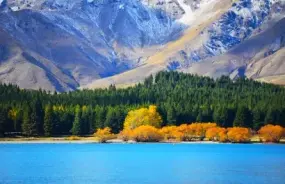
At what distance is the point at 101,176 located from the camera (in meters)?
119

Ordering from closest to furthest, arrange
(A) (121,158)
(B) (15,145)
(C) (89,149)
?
(A) (121,158), (C) (89,149), (B) (15,145)

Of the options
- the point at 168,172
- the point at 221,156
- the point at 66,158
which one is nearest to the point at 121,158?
the point at 66,158

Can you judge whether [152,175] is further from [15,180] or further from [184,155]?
[184,155]

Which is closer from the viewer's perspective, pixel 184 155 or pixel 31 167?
pixel 31 167

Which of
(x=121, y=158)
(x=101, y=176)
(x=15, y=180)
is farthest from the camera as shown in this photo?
(x=121, y=158)

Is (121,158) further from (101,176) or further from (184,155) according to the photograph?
(101,176)

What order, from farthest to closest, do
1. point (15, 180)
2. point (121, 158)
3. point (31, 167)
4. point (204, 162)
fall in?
point (121, 158) < point (204, 162) < point (31, 167) < point (15, 180)

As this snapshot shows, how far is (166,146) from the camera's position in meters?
198

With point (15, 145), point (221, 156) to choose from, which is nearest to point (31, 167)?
point (221, 156)

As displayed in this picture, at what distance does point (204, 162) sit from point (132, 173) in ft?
85.3

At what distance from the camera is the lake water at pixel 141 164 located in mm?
114438

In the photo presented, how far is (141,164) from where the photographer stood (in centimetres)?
14025

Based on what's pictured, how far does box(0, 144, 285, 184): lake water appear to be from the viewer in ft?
375

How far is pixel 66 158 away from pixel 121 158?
10.6m
